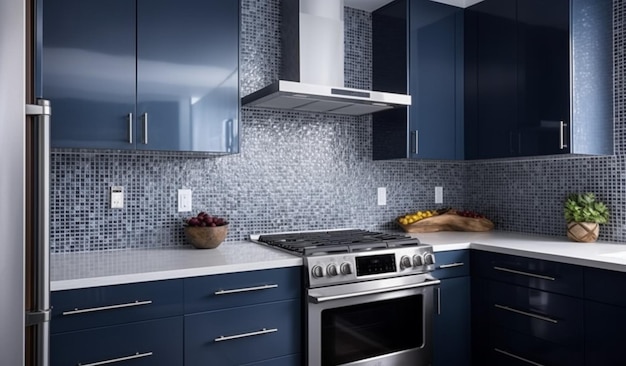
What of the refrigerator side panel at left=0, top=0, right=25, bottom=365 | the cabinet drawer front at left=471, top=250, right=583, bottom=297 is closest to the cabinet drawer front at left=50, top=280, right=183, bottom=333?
the refrigerator side panel at left=0, top=0, right=25, bottom=365

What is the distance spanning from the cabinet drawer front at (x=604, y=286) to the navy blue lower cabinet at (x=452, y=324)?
27.3 inches

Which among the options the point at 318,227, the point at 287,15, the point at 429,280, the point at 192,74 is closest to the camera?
the point at 192,74

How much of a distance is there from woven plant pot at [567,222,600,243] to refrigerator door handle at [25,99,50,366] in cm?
264

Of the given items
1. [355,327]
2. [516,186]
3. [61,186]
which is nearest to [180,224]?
[61,186]

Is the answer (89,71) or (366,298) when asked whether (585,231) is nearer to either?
(366,298)

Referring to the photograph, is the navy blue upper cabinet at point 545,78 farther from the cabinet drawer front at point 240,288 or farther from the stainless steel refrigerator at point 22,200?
the stainless steel refrigerator at point 22,200

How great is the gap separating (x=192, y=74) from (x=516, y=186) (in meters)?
2.29

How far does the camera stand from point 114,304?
176cm

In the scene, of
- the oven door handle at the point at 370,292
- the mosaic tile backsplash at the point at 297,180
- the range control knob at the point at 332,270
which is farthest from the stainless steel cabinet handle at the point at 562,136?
the range control knob at the point at 332,270

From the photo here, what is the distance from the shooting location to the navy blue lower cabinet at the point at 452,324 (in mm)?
2590

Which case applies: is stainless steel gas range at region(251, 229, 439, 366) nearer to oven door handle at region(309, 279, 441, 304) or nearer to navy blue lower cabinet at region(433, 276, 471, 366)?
oven door handle at region(309, 279, 441, 304)

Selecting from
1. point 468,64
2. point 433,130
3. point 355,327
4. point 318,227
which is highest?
point 468,64

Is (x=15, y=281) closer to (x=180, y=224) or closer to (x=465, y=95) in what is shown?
(x=180, y=224)

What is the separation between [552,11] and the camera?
2.59m
